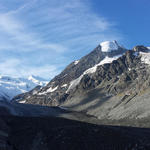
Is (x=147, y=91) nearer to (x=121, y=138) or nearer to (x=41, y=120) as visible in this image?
(x=41, y=120)

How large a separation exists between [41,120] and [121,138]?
2934 centimetres

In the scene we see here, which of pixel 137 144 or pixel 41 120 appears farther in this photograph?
pixel 41 120

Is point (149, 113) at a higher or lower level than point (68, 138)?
higher

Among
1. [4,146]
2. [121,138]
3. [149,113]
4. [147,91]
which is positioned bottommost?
[4,146]

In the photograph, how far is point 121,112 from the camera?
128 metres

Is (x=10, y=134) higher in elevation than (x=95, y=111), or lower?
lower

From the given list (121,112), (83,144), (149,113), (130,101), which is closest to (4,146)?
(83,144)

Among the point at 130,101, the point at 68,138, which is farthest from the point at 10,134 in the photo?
the point at 130,101

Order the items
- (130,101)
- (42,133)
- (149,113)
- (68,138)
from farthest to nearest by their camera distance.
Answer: (130,101) → (149,113) → (42,133) → (68,138)

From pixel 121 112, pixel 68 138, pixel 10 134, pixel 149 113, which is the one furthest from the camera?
pixel 121 112

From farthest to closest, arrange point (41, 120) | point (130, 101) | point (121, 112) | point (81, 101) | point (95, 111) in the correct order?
point (81, 101)
point (95, 111)
point (130, 101)
point (121, 112)
point (41, 120)

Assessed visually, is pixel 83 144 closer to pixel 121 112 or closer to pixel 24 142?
pixel 24 142

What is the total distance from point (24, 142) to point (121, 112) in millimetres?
78986

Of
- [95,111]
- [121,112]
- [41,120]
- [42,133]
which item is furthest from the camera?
[95,111]
